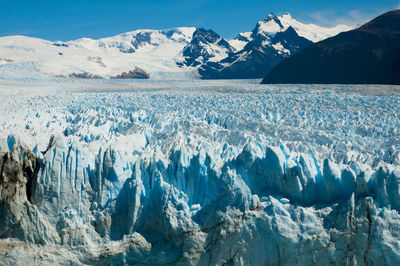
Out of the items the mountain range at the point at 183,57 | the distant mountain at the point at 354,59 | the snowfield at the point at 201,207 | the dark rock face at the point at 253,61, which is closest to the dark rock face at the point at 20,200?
the snowfield at the point at 201,207

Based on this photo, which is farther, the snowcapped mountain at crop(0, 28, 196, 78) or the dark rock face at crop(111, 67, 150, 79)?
the dark rock face at crop(111, 67, 150, 79)

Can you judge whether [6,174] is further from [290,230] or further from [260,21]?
[260,21]

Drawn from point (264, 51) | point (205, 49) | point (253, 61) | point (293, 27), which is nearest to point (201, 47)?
point (205, 49)

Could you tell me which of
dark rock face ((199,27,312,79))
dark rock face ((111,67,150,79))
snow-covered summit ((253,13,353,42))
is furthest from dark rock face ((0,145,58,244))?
snow-covered summit ((253,13,353,42))

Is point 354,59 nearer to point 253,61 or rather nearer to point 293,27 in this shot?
point 253,61

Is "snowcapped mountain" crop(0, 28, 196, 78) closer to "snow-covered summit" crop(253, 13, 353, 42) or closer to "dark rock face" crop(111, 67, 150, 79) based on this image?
"dark rock face" crop(111, 67, 150, 79)

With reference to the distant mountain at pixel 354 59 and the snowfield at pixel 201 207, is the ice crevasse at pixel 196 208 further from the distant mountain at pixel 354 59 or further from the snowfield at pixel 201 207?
A: the distant mountain at pixel 354 59
